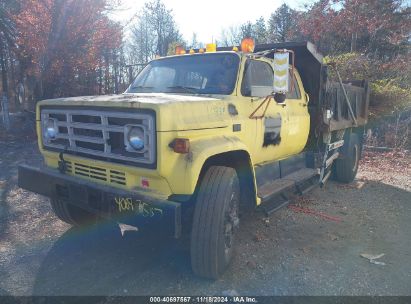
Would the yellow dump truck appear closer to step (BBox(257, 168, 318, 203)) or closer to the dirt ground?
step (BBox(257, 168, 318, 203))

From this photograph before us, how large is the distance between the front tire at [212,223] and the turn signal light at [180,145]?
0.51m

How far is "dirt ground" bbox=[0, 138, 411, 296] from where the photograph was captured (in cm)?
347

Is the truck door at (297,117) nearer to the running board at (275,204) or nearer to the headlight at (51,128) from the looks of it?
the running board at (275,204)

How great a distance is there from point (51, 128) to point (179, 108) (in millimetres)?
1621

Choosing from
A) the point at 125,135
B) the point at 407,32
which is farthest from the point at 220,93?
the point at 407,32

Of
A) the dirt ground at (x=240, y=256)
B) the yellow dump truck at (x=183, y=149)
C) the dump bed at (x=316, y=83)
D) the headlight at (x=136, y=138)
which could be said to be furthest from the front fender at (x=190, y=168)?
the dump bed at (x=316, y=83)

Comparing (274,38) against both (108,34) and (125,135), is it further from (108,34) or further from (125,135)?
(125,135)

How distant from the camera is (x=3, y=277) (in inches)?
140

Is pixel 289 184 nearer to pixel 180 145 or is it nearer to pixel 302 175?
pixel 302 175

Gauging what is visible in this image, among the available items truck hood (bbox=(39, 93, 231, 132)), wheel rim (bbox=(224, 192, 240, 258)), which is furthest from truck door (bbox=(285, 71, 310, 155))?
wheel rim (bbox=(224, 192, 240, 258))

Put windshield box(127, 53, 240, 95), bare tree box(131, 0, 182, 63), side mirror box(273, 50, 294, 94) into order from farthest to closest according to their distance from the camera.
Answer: bare tree box(131, 0, 182, 63) < windshield box(127, 53, 240, 95) < side mirror box(273, 50, 294, 94)

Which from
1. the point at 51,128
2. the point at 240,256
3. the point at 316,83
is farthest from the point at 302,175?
the point at 51,128

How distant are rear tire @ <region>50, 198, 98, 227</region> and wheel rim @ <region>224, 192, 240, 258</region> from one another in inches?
75.6

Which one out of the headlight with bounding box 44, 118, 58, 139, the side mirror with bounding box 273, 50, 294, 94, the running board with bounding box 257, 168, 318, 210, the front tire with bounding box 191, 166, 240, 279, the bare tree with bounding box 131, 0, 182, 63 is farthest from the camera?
the bare tree with bounding box 131, 0, 182, 63
